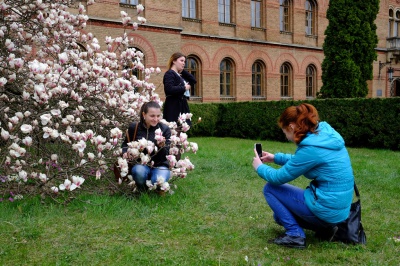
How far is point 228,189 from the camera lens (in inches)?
258

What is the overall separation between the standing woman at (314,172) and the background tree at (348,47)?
53.9ft

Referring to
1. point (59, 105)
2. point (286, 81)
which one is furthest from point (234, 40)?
point (59, 105)

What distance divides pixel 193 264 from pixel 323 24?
1101 inches

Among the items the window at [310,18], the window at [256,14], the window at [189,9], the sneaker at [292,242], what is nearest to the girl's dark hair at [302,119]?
the sneaker at [292,242]

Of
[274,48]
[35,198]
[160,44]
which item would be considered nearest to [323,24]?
[274,48]

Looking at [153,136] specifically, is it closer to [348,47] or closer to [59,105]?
[59,105]

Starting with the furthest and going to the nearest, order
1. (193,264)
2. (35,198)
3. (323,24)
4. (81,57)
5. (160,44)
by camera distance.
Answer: (323,24)
(160,44)
(81,57)
(35,198)
(193,264)

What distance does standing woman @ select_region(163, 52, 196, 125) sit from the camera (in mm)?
6719

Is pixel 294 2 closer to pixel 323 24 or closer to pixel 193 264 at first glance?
pixel 323 24

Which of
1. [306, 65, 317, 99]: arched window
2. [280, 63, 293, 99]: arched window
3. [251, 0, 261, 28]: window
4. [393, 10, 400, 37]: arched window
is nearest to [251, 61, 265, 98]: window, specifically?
[280, 63, 293, 99]: arched window

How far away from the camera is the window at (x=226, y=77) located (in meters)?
23.7

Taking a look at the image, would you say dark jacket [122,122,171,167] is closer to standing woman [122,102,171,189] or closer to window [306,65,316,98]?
standing woman [122,102,171,189]

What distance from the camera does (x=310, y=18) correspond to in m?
28.2

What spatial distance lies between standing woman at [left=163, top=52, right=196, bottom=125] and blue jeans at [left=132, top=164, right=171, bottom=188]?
4.52 ft
